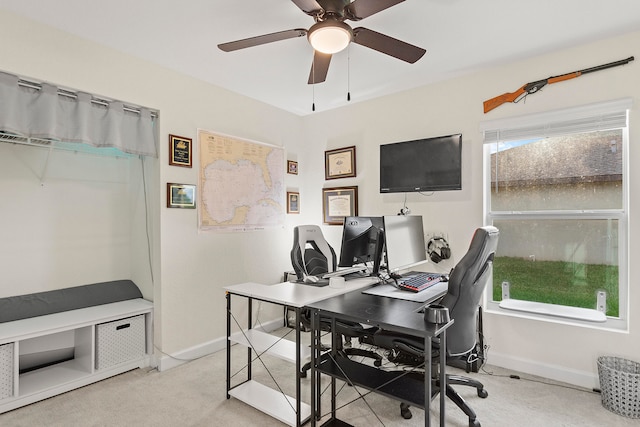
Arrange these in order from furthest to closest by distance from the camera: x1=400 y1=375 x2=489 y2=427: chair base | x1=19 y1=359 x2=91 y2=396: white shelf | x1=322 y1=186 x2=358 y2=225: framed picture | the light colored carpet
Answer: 1. x1=322 y1=186 x2=358 y2=225: framed picture
2. x1=19 y1=359 x2=91 y2=396: white shelf
3. the light colored carpet
4. x1=400 y1=375 x2=489 y2=427: chair base

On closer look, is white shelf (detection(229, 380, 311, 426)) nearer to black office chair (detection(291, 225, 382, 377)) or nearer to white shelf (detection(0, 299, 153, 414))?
black office chair (detection(291, 225, 382, 377))

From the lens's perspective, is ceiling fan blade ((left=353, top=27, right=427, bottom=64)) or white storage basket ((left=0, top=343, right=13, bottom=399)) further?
white storage basket ((left=0, top=343, right=13, bottom=399))

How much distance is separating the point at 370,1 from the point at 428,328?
1.56 m

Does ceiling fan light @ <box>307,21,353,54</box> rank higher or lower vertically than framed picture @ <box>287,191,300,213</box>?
higher

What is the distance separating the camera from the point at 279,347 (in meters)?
2.23

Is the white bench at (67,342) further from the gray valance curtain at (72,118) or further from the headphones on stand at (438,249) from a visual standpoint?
the headphones on stand at (438,249)

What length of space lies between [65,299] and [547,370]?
3.91 metres

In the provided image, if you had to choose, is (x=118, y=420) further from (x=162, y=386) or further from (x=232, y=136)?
(x=232, y=136)

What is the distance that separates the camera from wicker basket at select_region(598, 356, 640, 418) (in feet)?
6.97

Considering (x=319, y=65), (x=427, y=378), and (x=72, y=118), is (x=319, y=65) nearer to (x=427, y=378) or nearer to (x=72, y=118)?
(x=72, y=118)

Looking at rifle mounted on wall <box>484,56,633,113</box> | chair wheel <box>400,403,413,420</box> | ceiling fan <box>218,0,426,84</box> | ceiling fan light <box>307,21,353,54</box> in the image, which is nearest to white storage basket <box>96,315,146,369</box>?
chair wheel <box>400,403,413,420</box>

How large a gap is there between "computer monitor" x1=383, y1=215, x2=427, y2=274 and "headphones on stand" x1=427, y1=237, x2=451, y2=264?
0.87ft

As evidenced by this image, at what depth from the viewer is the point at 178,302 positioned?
9.85ft

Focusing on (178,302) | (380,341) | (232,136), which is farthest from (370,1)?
(178,302)
